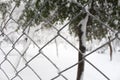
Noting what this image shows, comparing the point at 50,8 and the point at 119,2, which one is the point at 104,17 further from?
the point at 50,8

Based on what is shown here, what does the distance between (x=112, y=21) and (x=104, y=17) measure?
80 millimetres

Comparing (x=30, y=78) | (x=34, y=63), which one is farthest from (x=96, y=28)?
(x=34, y=63)

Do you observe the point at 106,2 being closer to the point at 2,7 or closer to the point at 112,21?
the point at 112,21

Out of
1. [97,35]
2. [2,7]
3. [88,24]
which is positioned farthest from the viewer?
[2,7]

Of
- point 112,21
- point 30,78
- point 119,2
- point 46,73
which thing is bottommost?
point 112,21

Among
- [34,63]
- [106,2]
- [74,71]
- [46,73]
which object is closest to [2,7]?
[106,2]

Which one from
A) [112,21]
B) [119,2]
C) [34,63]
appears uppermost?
[34,63]

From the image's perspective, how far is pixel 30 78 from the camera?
3541 millimetres

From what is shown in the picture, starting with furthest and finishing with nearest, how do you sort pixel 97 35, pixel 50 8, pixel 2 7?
pixel 2 7, pixel 97 35, pixel 50 8

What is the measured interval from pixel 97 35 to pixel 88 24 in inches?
11.5

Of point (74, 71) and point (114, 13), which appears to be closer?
point (114, 13)

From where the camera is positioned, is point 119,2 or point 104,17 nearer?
point 104,17

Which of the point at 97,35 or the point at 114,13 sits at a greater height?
the point at 97,35

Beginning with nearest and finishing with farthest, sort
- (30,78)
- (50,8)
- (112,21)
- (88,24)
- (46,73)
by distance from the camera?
1. (112,21)
2. (50,8)
3. (88,24)
4. (30,78)
5. (46,73)
